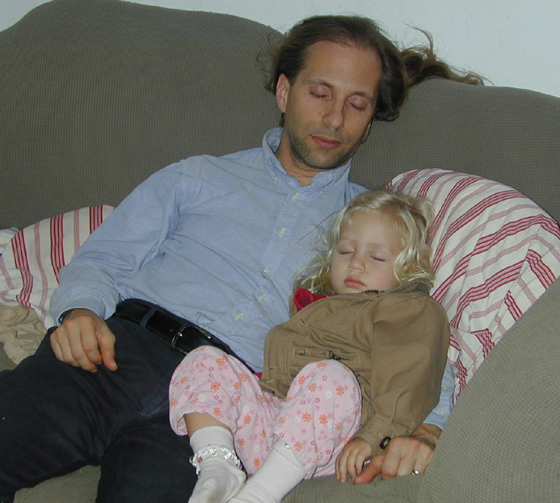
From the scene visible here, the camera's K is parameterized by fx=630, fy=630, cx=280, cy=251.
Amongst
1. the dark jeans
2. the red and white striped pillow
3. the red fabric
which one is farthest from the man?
the red and white striped pillow

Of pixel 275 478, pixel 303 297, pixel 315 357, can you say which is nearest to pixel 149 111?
pixel 303 297

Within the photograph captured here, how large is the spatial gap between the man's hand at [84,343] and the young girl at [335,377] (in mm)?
207

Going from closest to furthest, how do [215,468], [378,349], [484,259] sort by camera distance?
1. [215,468]
2. [378,349]
3. [484,259]

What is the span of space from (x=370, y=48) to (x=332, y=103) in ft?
0.64

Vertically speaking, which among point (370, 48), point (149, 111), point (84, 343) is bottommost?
point (84, 343)

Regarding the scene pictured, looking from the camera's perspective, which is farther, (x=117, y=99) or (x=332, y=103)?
(x=117, y=99)

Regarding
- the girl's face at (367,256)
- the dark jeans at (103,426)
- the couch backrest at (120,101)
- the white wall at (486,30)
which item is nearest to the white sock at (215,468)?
the dark jeans at (103,426)

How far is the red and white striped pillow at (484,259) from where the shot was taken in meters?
1.24

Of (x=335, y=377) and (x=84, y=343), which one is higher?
(x=335, y=377)

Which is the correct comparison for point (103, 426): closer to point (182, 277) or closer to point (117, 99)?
point (182, 277)

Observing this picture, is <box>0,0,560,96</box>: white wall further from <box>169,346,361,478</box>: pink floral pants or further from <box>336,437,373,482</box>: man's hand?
<box>336,437,373,482</box>: man's hand

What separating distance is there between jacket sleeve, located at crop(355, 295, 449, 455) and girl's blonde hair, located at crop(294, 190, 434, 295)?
144mm

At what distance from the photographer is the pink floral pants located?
1147 mm

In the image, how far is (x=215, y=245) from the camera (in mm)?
1596
